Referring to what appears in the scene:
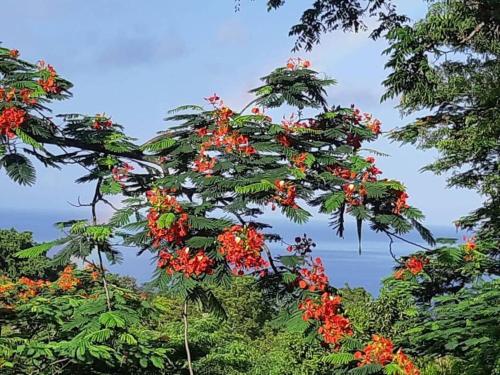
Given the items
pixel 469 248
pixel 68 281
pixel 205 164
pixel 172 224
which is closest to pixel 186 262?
pixel 172 224

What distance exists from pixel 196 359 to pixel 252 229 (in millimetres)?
3863

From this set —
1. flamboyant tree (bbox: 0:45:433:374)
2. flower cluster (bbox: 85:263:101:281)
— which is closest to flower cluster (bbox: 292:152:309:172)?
flamboyant tree (bbox: 0:45:433:374)

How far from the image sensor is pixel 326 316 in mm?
3371

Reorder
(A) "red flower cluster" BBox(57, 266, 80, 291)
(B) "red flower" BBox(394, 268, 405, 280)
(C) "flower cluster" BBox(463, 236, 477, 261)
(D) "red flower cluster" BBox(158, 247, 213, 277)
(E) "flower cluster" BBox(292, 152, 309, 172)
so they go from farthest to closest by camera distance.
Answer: (A) "red flower cluster" BBox(57, 266, 80, 291), (C) "flower cluster" BBox(463, 236, 477, 261), (B) "red flower" BBox(394, 268, 405, 280), (E) "flower cluster" BBox(292, 152, 309, 172), (D) "red flower cluster" BBox(158, 247, 213, 277)

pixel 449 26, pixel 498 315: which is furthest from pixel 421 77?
pixel 449 26

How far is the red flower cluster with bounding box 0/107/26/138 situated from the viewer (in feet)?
11.1

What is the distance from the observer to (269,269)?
3590 mm

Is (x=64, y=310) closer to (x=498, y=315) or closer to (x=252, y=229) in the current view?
(x=252, y=229)

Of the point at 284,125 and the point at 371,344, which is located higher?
the point at 284,125

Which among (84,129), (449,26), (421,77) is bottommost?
(84,129)

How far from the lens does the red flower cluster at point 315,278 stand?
11.5ft

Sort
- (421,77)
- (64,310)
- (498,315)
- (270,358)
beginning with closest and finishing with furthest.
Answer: (64,310) → (498,315) → (421,77) → (270,358)

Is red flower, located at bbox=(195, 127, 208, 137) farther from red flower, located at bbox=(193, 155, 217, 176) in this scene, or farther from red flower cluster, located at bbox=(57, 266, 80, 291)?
red flower cluster, located at bbox=(57, 266, 80, 291)

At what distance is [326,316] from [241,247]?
0.68 metres
